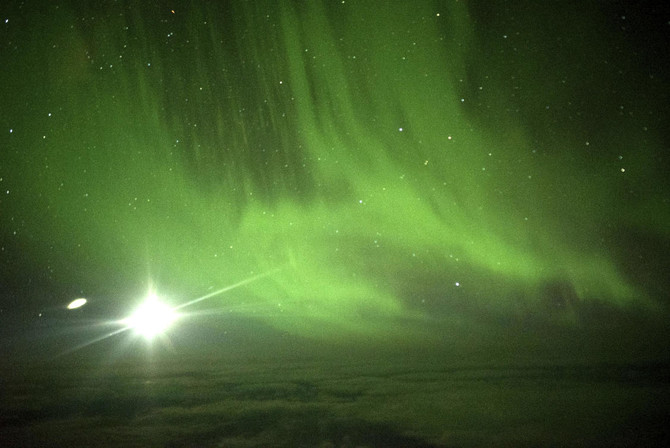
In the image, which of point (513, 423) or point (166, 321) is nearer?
point (513, 423)

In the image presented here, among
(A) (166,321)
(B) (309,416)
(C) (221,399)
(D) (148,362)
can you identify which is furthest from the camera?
(A) (166,321)

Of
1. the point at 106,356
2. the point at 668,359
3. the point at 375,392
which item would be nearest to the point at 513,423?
the point at 375,392

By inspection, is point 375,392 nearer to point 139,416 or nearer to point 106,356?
point 139,416

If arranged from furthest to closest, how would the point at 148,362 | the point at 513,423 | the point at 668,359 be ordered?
the point at 148,362
the point at 668,359
the point at 513,423

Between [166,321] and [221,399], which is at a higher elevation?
[166,321]

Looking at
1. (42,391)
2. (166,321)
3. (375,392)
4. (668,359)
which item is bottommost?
(668,359)

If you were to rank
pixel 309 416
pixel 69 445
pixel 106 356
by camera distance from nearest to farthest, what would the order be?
pixel 69 445 < pixel 309 416 < pixel 106 356

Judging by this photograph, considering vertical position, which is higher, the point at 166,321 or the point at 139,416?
the point at 166,321

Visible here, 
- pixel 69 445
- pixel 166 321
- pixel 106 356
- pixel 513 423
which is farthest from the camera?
pixel 166 321

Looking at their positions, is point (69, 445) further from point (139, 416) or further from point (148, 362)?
point (148, 362)

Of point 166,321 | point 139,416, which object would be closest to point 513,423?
point 139,416
